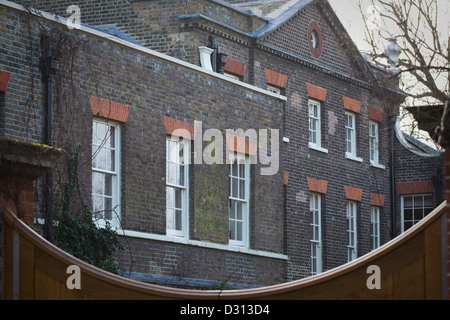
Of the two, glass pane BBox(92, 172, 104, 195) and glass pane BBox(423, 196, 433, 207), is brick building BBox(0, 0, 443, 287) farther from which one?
glass pane BBox(423, 196, 433, 207)

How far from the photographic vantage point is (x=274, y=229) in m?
22.5

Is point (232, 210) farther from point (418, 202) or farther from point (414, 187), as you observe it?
point (418, 202)

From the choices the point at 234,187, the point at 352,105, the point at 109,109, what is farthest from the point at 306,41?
the point at 109,109

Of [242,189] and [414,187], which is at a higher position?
[414,187]

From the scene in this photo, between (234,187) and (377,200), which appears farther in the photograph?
(377,200)

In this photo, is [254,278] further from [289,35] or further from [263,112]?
[289,35]

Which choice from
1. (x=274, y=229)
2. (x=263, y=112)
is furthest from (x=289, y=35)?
(x=274, y=229)

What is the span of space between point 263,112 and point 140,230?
18.0 feet

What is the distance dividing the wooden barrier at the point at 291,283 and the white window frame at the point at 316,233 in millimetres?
17352

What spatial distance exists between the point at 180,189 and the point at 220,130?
1.86m

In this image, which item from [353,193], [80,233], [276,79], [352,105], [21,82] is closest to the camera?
[21,82]

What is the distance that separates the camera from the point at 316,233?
84.3 ft

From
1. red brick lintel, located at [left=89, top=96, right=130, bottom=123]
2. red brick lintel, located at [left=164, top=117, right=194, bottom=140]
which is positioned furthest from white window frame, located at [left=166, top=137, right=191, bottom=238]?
red brick lintel, located at [left=89, top=96, right=130, bottom=123]

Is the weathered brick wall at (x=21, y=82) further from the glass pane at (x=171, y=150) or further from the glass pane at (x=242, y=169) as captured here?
the glass pane at (x=242, y=169)
